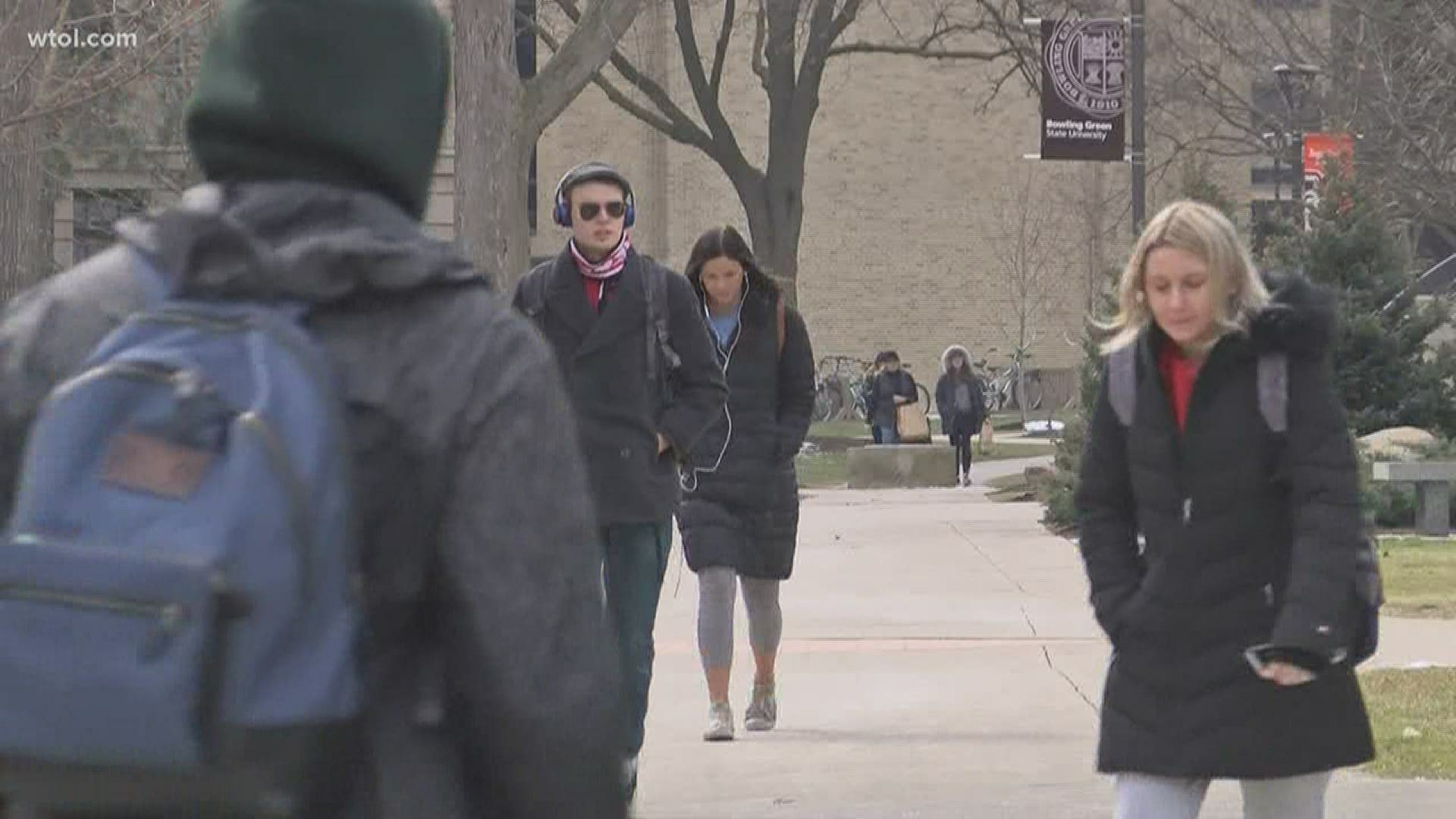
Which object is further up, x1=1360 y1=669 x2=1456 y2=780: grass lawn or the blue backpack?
the blue backpack

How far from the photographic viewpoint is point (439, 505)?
2.38 meters

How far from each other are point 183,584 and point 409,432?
30 cm

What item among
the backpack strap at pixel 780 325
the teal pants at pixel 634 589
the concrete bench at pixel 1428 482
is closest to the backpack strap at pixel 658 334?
the teal pants at pixel 634 589

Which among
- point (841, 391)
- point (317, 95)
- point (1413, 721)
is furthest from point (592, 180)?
point (841, 391)

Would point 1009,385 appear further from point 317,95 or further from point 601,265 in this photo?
point 317,95

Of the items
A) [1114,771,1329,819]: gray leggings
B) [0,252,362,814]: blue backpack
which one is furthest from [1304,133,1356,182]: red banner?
[0,252,362,814]: blue backpack

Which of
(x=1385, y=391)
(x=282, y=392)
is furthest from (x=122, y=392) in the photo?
(x=1385, y=391)

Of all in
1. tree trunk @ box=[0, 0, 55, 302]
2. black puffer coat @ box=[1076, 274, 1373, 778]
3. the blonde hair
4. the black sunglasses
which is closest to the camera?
black puffer coat @ box=[1076, 274, 1373, 778]

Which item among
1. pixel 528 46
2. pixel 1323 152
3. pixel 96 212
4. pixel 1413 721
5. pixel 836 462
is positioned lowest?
pixel 836 462

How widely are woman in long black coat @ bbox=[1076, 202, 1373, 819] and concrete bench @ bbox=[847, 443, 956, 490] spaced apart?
24.1m

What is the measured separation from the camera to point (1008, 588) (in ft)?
51.2

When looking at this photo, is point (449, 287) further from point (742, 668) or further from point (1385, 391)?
point (1385, 391)

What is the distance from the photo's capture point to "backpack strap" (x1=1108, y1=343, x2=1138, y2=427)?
5.21 m

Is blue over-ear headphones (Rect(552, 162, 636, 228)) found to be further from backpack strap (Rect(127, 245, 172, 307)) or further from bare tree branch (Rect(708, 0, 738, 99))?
bare tree branch (Rect(708, 0, 738, 99))
